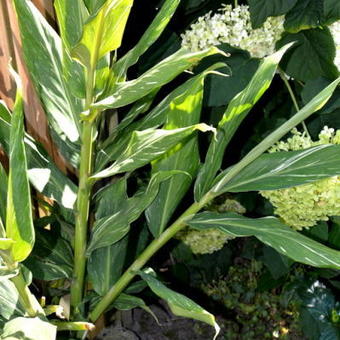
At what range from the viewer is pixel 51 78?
44.0 inches

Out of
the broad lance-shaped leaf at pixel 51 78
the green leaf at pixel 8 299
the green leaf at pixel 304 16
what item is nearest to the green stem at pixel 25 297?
the green leaf at pixel 8 299

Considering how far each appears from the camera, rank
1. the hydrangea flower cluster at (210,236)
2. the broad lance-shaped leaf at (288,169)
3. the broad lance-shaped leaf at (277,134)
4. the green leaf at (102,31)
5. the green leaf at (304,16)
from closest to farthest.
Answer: the green leaf at (102,31)
the broad lance-shaped leaf at (277,134)
the broad lance-shaped leaf at (288,169)
the green leaf at (304,16)
the hydrangea flower cluster at (210,236)

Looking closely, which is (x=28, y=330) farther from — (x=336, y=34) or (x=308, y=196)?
(x=336, y=34)

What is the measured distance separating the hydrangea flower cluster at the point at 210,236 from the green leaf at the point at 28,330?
0.75 m

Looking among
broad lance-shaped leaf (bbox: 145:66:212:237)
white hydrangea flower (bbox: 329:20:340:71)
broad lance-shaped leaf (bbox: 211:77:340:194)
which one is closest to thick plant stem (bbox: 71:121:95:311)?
broad lance-shaped leaf (bbox: 145:66:212:237)

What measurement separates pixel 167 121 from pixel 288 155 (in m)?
0.23

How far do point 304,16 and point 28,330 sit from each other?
2.69 feet

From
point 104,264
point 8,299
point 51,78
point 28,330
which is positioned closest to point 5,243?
point 28,330

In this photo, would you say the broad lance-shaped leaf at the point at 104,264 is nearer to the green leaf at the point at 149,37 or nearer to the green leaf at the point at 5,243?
the green leaf at the point at 149,37

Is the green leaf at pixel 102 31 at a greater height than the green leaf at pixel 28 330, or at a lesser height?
greater

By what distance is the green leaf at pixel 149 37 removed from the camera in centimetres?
100

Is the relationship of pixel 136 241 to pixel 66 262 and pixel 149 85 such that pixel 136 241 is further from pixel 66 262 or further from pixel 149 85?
pixel 149 85

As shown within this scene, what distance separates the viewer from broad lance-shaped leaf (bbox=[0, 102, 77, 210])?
110 cm

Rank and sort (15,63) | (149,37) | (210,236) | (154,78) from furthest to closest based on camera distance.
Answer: (210,236) < (15,63) < (149,37) < (154,78)
